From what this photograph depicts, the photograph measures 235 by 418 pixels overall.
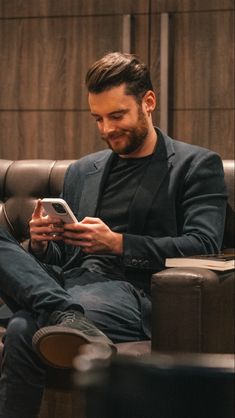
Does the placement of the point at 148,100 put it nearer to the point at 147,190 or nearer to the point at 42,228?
the point at 147,190

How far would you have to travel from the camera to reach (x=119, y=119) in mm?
2703

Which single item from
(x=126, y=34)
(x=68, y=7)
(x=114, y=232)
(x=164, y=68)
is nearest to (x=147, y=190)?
(x=114, y=232)

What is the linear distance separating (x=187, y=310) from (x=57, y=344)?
37 cm

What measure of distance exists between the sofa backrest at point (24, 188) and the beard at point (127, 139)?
0.61 metres

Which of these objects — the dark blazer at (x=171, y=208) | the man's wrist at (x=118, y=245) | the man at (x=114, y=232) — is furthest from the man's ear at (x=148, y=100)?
the man's wrist at (x=118, y=245)

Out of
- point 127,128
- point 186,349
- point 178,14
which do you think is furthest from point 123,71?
point 178,14

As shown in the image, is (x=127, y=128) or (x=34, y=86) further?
(x=34, y=86)

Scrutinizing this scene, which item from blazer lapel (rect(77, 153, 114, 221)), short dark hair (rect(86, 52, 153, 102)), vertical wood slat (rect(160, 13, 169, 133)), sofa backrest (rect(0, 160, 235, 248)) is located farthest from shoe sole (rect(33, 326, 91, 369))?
vertical wood slat (rect(160, 13, 169, 133))

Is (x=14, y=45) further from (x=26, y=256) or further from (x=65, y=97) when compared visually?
(x=26, y=256)

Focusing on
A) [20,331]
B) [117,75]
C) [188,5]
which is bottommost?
[20,331]

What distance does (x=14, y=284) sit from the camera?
2.27 metres

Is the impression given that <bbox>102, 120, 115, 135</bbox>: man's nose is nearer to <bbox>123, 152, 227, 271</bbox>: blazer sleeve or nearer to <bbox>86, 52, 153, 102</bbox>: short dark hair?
<bbox>86, 52, 153, 102</bbox>: short dark hair

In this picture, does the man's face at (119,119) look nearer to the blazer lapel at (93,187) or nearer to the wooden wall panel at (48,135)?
the blazer lapel at (93,187)

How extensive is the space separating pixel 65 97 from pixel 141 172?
6.59ft
